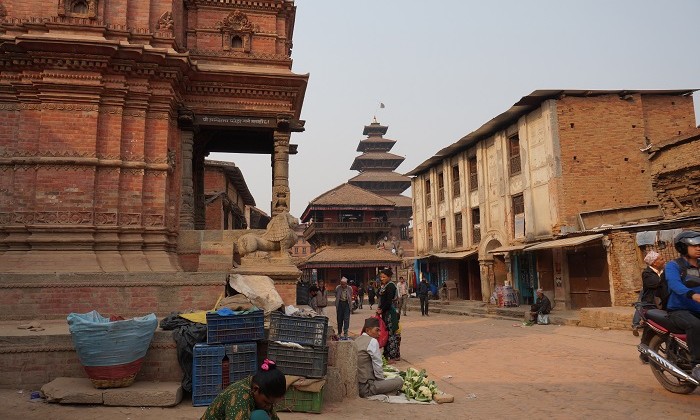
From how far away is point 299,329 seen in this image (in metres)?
6.16

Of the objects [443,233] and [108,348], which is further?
[443,233]

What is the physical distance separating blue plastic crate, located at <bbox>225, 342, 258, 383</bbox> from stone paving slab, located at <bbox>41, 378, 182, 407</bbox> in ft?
2.29

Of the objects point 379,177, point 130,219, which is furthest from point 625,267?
point 379,177

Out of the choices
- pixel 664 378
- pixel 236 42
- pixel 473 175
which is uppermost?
pixel 236 42

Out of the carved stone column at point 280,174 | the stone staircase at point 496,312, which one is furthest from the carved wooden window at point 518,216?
the carved stone column at point 280,174

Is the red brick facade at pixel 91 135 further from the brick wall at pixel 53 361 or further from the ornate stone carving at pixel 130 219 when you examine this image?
the brick wall at pixel 53 361

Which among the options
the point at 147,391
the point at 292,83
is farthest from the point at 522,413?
the point at 292,83

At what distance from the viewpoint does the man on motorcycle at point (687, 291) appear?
5637 millimetres

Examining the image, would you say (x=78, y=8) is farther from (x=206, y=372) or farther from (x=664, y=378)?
(x=664, y=378)

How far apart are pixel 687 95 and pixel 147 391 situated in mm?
22977

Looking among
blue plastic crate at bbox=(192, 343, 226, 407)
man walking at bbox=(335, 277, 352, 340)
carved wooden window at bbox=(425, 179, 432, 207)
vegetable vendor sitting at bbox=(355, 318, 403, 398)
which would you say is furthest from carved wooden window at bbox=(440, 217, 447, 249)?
blue plastic crate at bbox=(192, 343, 226, 407)

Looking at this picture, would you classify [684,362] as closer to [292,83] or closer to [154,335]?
[154,335]

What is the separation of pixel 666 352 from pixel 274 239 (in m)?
7.42

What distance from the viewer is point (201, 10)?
13.4 m
